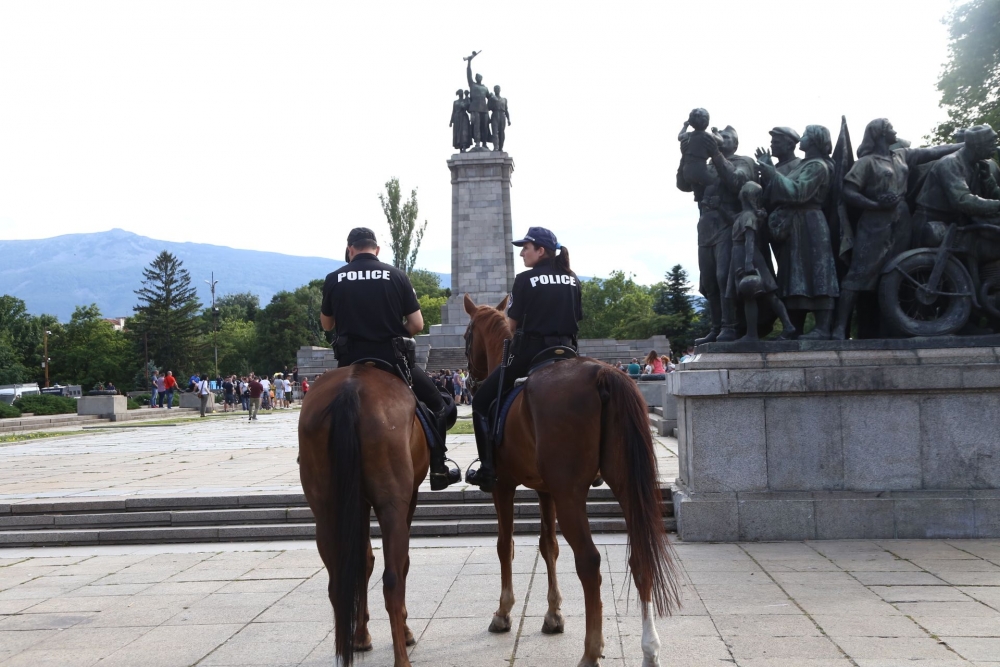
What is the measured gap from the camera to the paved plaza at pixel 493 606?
602cm

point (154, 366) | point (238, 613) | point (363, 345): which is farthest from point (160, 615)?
point (154, 366)

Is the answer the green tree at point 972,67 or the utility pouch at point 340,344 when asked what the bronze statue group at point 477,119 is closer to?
the green tree at point 972,67

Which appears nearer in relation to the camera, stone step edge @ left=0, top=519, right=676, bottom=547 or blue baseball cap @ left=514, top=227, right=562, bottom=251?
blue baseball cap @ left=514, top=227, right=562, bottom=251

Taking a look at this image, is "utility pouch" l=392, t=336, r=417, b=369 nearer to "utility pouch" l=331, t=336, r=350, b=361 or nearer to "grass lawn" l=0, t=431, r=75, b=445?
"utility pouch" l=331, t=336, r=350, b=361

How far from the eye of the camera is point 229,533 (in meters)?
10.9

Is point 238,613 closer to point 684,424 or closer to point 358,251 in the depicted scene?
point 358,251

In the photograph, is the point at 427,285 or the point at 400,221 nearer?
the point at 400,221

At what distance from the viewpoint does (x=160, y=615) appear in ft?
24.2

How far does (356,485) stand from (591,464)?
147cm

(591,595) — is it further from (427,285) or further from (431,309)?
(427,285)

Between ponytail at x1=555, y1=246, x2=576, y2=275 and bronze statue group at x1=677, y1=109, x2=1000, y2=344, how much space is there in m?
3.64

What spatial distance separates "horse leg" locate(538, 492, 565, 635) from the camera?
6496mm

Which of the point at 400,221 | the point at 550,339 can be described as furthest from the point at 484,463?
the point at 400,221

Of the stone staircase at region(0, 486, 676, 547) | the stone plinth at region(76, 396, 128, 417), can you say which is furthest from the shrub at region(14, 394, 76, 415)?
the stone staircase at region(0, 486, 676, 547)
